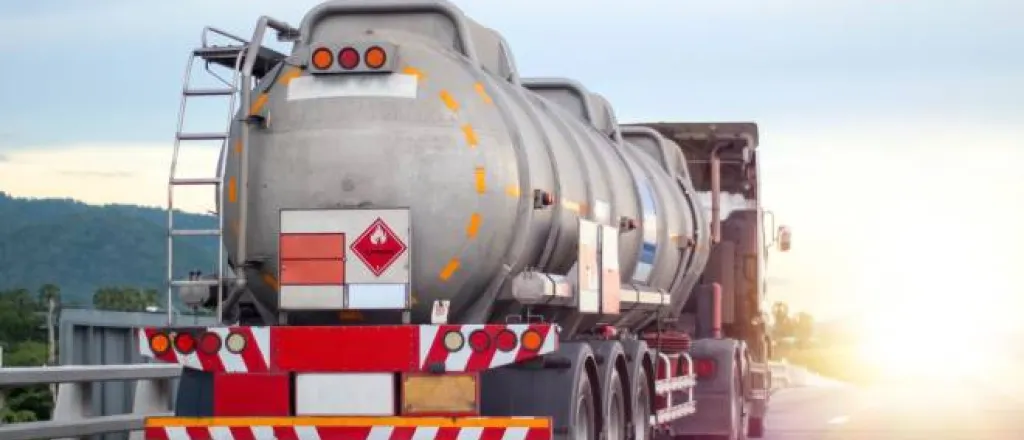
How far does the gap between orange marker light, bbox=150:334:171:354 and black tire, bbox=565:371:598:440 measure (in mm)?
2641

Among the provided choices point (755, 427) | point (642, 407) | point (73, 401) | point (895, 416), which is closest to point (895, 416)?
point (895, 416)

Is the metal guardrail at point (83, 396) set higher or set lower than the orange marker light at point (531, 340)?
lower

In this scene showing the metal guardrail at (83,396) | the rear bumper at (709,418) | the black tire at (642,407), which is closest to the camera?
the metal guardrail at (83,396)

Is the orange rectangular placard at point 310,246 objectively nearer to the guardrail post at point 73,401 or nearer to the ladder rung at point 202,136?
the ladder rung at point 202,136

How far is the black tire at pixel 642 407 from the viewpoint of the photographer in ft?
52.0

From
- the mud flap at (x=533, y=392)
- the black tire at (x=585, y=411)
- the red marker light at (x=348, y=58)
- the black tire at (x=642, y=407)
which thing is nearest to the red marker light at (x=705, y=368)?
the black tire at (x=642, y=407)

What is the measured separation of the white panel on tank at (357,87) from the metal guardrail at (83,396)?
263 cm

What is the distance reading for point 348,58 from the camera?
1295 centimetres

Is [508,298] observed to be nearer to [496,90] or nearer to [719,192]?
[496,90]

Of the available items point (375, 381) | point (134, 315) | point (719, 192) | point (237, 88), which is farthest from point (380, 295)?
point (719, 192)

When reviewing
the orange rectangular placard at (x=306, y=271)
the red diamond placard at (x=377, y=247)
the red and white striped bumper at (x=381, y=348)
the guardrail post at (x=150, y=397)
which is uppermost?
the red diamond placard at (x=377, y=247)

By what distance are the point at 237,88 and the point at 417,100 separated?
115 cm

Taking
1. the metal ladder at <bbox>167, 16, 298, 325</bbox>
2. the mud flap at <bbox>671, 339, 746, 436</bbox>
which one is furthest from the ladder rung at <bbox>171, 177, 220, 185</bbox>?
the mud flap at <bbox>671, 339, 746, 436</bbox>

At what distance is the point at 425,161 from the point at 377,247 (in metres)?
0.63
